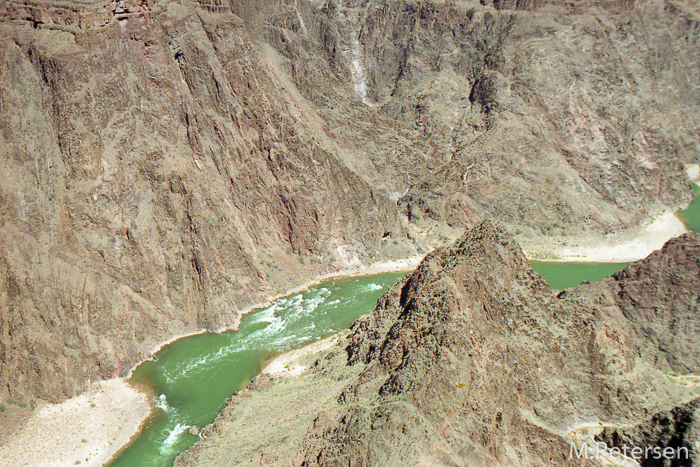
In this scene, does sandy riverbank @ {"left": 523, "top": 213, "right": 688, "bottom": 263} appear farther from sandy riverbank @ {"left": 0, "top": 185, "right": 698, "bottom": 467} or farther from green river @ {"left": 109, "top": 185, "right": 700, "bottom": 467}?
sandy riverbank @ {"left": 0, "top": 185, "right": 698, "bottom": 467}

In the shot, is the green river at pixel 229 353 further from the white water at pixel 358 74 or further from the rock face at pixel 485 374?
the white water at pixel 358 74

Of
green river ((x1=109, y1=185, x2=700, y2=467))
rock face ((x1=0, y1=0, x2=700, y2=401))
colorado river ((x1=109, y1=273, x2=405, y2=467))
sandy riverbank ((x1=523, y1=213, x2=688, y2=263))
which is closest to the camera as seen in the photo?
colorado river ((x1=109, y1=273, x2=405, y2=467))

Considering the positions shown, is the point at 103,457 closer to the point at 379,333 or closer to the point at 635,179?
the point at 379,333

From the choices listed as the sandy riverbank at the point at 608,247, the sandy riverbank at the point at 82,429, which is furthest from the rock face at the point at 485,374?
the sandy riverbank at the point at 608,247

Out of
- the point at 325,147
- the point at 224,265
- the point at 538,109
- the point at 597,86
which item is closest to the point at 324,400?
the point at 224,265

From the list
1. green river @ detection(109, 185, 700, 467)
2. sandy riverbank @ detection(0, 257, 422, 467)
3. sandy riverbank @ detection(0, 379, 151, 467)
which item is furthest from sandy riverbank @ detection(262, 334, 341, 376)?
sandy riverbank @ detection(0, 379, 151, 467)

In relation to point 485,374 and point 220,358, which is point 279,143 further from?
point 485,374
